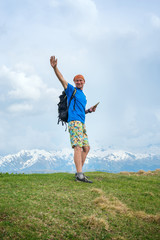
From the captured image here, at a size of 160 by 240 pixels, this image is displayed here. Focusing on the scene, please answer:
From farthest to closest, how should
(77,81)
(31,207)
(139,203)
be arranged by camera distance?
(77,81), (139,203), (31,207)

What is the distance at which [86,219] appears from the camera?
14.3 ft

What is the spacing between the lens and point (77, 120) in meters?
8.78

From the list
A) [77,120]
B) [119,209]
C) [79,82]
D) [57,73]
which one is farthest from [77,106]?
[119,209]

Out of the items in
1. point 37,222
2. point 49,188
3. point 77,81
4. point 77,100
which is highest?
point 77,81

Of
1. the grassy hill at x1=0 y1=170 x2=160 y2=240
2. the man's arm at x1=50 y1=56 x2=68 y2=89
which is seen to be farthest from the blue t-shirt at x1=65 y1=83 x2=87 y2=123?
the grassy hill at x1=0 y1=170 x2=160 y2=240

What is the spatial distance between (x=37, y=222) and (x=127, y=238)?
5.69ft

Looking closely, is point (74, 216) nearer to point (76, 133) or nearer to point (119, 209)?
point (119, 209)

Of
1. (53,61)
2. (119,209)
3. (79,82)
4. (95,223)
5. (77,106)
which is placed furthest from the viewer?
(79,82)

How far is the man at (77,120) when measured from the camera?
851cm

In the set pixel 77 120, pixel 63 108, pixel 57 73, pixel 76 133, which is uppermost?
pixel 57 73

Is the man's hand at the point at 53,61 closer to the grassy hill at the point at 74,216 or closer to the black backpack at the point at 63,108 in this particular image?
the black backpack at the point at 63,108

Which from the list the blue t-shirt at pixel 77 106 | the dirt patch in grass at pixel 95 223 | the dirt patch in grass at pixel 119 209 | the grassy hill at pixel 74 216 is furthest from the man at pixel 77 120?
the dirt patch in grass at pixel 95 223

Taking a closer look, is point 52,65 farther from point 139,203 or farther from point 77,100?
point 139,203

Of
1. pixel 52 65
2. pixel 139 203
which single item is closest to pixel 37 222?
pixel 139 203
